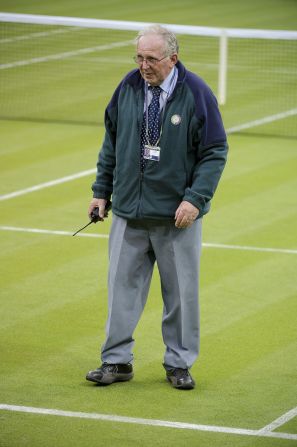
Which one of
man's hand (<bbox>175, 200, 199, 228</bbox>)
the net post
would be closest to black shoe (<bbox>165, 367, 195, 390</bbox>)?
man's hand (<bbox>175, 200, 199, 228</bbox>)

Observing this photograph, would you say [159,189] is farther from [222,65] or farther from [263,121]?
[222,65]

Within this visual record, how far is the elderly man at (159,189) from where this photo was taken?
780 centimetres

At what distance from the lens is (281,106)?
19781mm

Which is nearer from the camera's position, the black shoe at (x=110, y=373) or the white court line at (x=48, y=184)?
the black shoe at (x=110, y=373)

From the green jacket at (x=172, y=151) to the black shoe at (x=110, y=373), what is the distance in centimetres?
100

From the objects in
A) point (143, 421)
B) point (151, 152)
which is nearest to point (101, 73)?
point (151, 152)

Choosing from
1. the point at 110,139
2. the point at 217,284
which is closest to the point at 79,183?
the point at 217,284

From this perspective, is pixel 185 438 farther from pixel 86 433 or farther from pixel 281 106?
pixel 281 106

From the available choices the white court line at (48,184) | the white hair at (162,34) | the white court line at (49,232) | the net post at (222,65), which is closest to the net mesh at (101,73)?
the net post at (222,65)

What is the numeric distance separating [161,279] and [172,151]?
0.86 metres

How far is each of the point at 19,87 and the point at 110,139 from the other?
516 inches

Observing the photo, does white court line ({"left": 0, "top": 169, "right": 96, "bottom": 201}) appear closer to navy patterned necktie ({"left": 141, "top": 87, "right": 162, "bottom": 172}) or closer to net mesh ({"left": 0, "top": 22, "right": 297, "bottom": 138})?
net mesh ({"left": 0, "top": 22, "right": 297, "bottom": 138})

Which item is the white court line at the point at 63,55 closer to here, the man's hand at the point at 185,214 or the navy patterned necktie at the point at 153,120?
the navy patterned necktie at the point at 153,120

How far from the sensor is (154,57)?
7.64 meters
